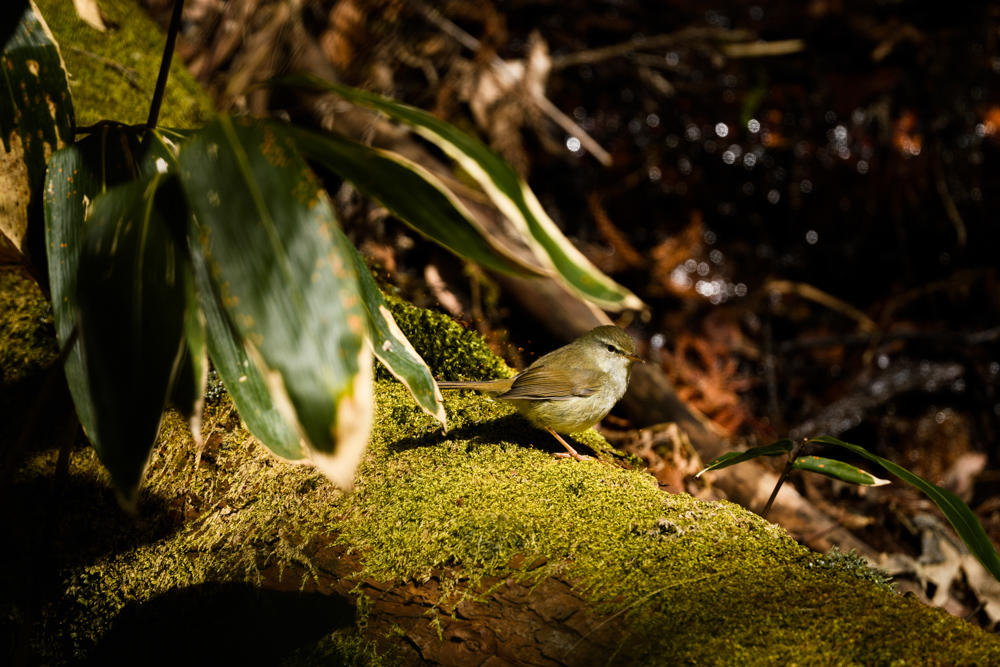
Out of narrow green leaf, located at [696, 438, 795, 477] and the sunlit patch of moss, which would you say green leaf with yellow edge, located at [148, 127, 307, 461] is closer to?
the sunlit patch of moss

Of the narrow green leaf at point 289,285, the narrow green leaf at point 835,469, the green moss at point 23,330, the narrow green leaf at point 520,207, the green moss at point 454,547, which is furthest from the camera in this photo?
the green moss at point 23,330

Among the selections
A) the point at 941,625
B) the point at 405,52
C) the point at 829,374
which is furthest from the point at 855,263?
the point at 941,625

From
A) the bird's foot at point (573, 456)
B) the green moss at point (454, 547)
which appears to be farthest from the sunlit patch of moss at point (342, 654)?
the bird's foot at point (573, 456)

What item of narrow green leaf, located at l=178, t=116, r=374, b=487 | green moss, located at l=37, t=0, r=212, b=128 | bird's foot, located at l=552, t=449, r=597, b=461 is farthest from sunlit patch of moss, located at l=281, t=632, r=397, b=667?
green moss, located at l=37, t=0, r=212, b=128

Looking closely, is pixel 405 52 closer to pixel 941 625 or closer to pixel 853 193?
pixel 853 193

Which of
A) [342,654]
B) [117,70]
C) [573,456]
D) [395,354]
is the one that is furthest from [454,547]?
[117,70]

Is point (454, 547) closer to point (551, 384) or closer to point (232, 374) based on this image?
point (232, 374)

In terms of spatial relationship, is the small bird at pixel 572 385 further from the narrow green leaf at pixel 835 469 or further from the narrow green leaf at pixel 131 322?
the narrow green leaf at pixel 131 322
